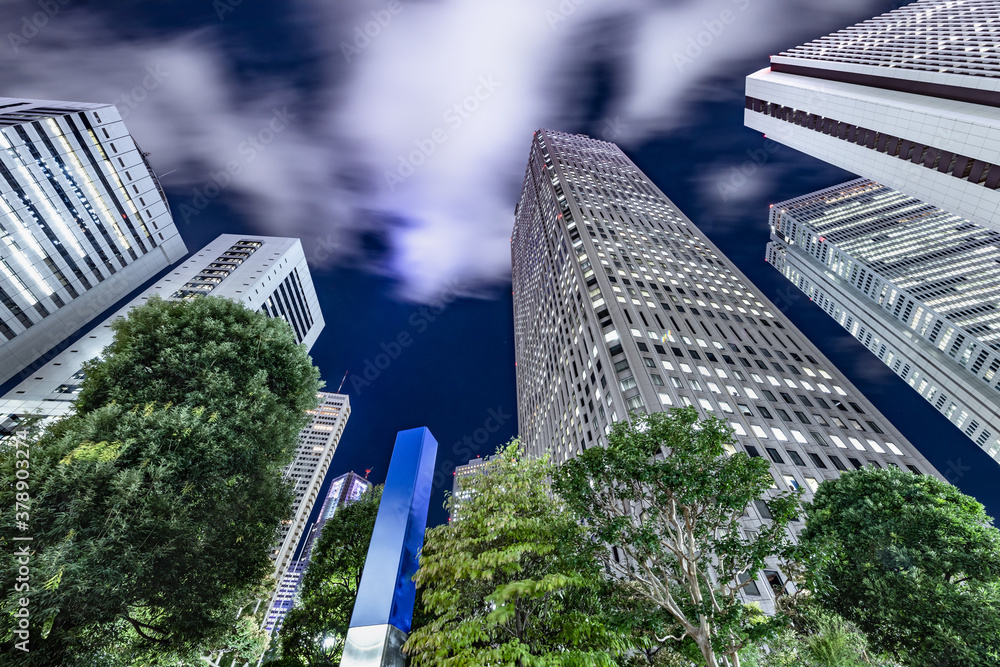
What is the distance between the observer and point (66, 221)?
41.3m

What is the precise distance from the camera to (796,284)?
14112 cm

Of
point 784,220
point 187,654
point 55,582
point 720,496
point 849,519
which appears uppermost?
point 55,582

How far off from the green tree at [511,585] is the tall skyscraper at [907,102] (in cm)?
4888

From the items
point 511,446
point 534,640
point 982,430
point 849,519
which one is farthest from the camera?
point 982,430

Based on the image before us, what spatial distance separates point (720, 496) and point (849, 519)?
10.8 metres

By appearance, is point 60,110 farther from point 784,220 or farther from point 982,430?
point 784,220

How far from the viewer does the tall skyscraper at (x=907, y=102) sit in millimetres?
33500

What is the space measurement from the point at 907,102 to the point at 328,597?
6553 centimetres

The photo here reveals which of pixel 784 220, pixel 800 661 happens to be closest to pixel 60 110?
pixel 800 661

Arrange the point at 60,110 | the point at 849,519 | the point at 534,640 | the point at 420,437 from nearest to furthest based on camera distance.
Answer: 1. the point at 534,640
2. the point at 420,437
3. the point at 849,519
4. the point at 60,110

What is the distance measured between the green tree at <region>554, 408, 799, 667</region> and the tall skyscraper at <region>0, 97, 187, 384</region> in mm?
56252

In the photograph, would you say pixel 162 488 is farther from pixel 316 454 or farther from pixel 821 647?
pixel 316 454

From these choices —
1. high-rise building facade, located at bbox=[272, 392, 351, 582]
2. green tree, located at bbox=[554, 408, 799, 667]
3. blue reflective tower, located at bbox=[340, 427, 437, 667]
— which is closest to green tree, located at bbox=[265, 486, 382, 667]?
blue reflective tower, located at bbox=[340, 427, 437, 667]

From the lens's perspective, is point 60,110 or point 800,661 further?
point 60,110
